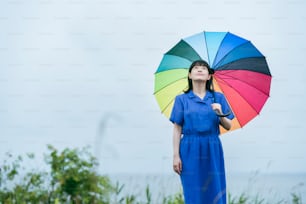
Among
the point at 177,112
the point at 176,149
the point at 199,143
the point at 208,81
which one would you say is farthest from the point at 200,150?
the point at 208,81

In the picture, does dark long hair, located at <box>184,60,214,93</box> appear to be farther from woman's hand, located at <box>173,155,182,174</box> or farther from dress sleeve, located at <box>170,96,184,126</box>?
woman's hand, located at <box>173,155,182,174</box>

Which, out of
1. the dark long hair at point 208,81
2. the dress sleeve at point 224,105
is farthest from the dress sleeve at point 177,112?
the dress sleeve at point 224,105

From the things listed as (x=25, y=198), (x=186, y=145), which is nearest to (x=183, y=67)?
(x=186, y=145)

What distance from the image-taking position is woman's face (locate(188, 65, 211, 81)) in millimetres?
7023

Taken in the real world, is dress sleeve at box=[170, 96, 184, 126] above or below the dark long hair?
below

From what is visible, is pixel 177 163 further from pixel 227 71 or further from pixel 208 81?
pixel 227 71

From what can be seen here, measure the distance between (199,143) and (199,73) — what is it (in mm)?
573

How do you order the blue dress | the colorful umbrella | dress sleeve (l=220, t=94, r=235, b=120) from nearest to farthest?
the blue dress < dress sleeve (l=220, t=94, r=235, b=120) < the colorful umbrella

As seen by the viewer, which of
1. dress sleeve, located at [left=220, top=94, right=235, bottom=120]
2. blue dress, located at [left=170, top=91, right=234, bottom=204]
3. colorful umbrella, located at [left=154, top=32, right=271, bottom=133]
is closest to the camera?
blue dress, located at [left=170, top=91, right=234, bottom=204]

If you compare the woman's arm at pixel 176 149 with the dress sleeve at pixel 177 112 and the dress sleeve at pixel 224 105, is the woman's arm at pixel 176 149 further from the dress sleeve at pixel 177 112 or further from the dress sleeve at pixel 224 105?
the dress sleeve at pixel 224 105

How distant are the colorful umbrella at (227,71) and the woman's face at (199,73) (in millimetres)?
242

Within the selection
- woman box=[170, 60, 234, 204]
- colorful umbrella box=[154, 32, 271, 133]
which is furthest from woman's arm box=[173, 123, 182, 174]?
colorful umbrella box=[154, 32, 271, 133]

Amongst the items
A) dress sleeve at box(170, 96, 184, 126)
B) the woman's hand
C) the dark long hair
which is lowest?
the woman's hand

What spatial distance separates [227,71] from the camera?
734cm
